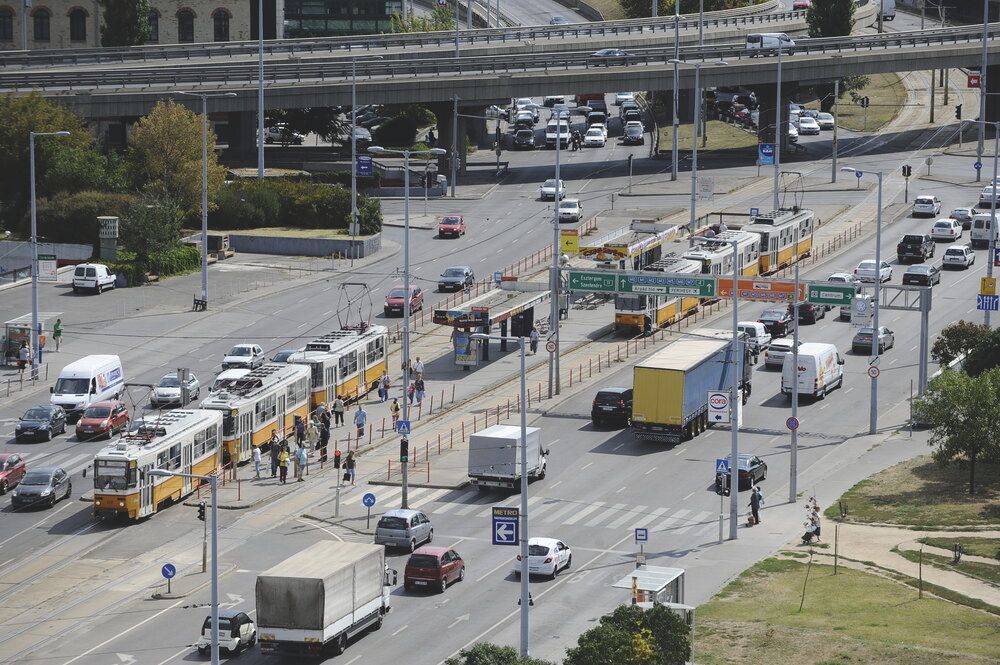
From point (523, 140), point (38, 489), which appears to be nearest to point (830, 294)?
point (38, 489)

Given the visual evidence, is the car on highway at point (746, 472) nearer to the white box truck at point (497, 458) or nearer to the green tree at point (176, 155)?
the white box truck at point (497, 458)

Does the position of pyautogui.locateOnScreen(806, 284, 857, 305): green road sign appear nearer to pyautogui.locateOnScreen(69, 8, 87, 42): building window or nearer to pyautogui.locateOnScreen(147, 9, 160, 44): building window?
pyautogui.locateOnScreen(147, 9, 160, 44): building window

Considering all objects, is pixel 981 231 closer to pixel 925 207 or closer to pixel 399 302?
pixel 925 207

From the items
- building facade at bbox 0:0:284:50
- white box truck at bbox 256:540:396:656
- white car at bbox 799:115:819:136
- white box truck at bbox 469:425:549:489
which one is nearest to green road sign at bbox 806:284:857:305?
white box truck at bbox 469:425:549:489

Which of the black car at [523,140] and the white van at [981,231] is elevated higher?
the black car at [523,140]

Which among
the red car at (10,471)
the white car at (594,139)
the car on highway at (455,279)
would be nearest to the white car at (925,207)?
the car on highway at (455,279)

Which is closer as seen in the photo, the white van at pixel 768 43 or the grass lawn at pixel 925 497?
the grass lawn at pixel 925 497
